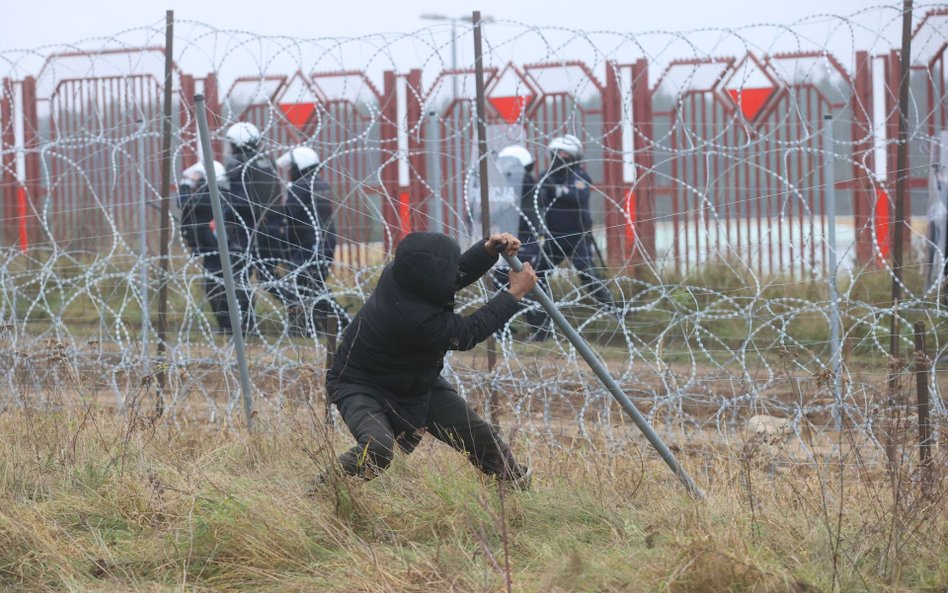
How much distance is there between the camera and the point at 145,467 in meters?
5.09

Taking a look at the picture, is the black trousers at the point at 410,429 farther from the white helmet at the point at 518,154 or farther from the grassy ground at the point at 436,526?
the white helmet at the point at 518,154

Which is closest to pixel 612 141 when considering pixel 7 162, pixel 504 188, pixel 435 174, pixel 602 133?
pixel 602 133

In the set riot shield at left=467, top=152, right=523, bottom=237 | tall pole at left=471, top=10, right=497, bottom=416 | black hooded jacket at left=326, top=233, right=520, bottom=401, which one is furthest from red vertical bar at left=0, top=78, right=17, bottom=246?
black hooded jacket at left=326, top=233, right=520, bottom=401

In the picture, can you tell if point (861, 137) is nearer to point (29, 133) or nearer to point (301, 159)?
point (301, 159)

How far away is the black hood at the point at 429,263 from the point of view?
4.45m

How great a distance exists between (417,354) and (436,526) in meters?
0.68

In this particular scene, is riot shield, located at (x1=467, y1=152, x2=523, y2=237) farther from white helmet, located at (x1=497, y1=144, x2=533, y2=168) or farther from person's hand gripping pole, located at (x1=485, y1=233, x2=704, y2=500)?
person's hand gripping pole, located at (x1=485, y1=233, x2=704, y2=500)

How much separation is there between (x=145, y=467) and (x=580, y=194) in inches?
245

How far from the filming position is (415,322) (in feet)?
14.8

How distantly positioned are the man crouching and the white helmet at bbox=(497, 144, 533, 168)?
19.2ft

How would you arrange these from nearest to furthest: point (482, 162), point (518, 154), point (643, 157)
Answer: point (482, 162) < point (518, 154) < point (643, 157)

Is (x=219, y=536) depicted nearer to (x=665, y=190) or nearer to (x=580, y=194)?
(x=580, y=194)

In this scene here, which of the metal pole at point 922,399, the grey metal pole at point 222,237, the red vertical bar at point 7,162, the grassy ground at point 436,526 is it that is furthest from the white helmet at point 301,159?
the metal pole at point 922,399

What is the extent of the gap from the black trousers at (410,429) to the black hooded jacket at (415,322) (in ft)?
0.18
